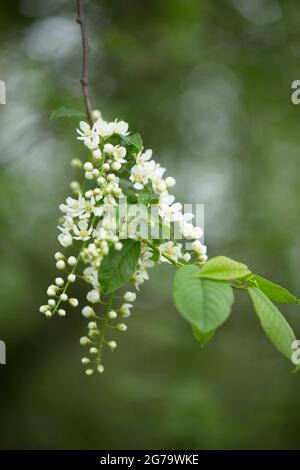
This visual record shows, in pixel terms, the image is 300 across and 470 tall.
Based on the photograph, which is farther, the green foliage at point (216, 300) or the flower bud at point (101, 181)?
the flower bud at point (101, 181)

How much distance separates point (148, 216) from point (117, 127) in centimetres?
40

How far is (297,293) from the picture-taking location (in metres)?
5.39

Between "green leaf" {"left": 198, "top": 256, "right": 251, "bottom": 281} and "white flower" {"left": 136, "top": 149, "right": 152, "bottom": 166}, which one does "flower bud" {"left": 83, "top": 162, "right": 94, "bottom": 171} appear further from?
"green leaf" {"left": 198, "top": 256, "right": 251, "bottom": 281}

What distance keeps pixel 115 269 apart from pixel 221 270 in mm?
311

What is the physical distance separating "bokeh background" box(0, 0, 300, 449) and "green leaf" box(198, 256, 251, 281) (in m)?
2.76

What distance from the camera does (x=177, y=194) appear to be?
562 centimetres

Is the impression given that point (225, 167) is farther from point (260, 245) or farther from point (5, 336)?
point (5, 336)

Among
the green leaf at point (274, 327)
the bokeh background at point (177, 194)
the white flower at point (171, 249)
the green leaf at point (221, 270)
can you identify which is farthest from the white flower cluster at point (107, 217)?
the bokeh background at point (177, 194)

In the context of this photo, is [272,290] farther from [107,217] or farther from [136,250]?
[107,217]

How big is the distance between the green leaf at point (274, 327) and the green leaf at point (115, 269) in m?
0.38

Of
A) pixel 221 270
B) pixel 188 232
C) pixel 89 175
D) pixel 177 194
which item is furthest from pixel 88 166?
pixel 177 194

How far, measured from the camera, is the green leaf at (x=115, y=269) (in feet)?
5.08

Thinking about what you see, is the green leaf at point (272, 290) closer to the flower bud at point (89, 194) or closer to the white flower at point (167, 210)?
the white flower at point (167, 210)
